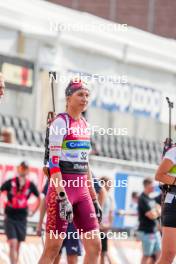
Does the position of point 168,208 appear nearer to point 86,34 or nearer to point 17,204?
point 17,204

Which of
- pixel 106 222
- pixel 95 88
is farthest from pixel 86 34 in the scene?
pixel 106 222

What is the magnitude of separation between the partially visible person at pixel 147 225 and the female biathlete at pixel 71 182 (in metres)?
6.40

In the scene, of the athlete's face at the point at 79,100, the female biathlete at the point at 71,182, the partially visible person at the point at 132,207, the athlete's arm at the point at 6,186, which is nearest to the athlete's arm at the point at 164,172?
the female biathlete at the point at 71,182

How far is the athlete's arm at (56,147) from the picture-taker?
352 inches

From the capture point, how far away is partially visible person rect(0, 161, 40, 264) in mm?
14500

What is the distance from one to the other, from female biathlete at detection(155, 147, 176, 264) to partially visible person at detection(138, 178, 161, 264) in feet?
20.2

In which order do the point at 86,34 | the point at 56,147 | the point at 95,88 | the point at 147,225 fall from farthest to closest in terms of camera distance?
the point at 86,34 → the point at 95,88 → the point at 147,225 → the point at 56,147

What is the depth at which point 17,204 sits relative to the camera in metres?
14.6

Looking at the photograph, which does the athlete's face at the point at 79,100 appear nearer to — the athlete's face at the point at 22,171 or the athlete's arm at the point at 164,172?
the athlete's arm at the point at 164,172

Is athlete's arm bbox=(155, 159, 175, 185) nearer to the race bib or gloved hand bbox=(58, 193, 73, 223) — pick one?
the race bib

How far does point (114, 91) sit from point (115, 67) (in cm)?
230

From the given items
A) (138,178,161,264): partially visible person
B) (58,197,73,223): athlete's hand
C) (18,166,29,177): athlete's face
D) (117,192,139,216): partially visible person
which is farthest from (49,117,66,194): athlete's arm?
(117,192,139,216): partially visible person

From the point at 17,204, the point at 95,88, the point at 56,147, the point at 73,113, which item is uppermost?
the point at 95,88

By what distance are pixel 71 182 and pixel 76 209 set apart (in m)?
0.29
